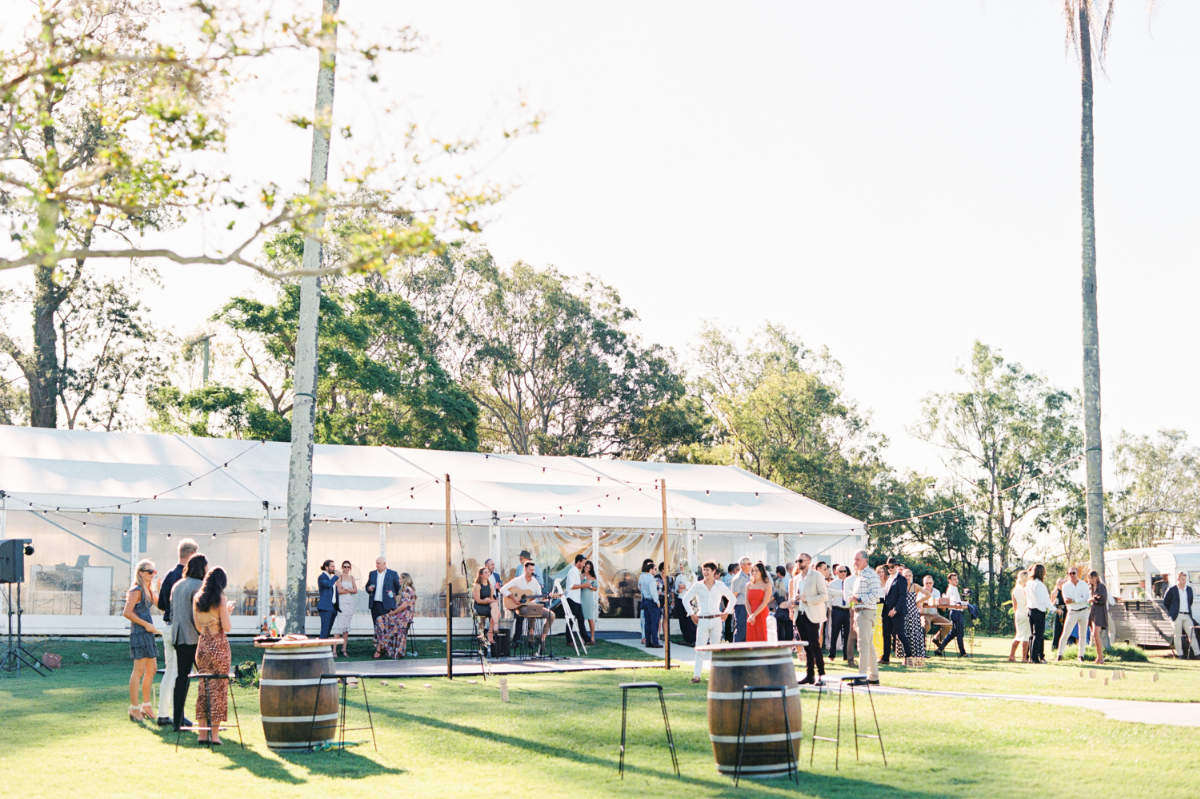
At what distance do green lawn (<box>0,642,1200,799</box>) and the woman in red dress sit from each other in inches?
50.9

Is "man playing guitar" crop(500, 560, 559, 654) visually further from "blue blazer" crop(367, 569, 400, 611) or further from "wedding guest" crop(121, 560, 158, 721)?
"wedding guest" crop(121, 560, 158, 721)

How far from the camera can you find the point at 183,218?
6684 mm

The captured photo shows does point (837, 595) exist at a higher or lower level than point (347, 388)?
lower

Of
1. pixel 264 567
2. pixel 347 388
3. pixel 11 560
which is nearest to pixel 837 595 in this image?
pixel 264 567

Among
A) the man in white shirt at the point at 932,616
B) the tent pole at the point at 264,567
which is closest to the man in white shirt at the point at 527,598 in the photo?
the tent pole at the point at 264,567

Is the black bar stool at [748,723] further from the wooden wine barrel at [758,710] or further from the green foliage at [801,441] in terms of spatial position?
the green foliage at [801,441]

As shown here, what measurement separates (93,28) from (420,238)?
307 cm

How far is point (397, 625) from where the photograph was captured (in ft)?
57.3

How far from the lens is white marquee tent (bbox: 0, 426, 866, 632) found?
17.7 meters

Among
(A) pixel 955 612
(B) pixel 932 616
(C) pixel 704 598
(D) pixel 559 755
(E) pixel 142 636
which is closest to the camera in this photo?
(D) pixel 559 755

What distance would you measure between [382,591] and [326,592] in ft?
2.68

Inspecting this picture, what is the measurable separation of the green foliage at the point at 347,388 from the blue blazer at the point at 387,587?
1125 centimetres

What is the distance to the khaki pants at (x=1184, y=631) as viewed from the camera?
62.3ft

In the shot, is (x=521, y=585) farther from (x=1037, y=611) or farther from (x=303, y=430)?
(x=1037, y=611)
